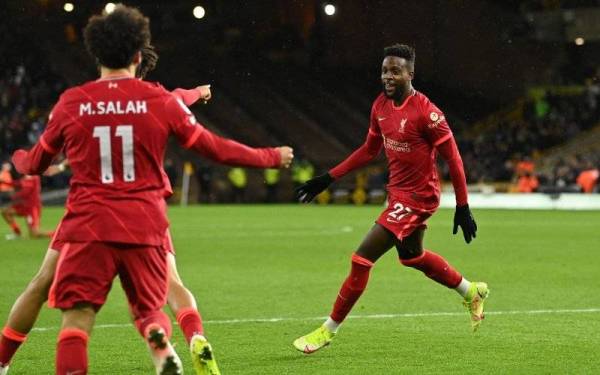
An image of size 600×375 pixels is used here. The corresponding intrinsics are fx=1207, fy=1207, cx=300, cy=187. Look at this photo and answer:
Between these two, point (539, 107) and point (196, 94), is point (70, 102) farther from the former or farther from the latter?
point (539, 107)

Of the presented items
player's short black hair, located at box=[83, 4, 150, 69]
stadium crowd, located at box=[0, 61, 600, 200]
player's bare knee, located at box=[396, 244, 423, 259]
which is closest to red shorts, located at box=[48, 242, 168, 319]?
player's short black hair, located at box=[83, 4, 150, 69]

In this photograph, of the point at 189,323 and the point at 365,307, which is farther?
the point at 365,307

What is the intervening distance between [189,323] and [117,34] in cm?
180

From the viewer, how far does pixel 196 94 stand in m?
6.85

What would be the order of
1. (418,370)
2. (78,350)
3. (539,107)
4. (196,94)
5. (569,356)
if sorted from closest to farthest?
(78,350), (196,94), (418,370), (569,356), (539,107)

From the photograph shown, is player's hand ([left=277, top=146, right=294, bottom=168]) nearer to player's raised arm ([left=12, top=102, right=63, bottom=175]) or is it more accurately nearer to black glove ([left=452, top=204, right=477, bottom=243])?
player's raised arm ([left=12, top=102, right=63, bottom=175])

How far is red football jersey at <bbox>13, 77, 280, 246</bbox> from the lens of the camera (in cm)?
515

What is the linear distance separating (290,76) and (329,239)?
32316 millimetres

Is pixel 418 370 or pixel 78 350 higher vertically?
pixel 78 350

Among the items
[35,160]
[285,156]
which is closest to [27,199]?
[35,160]

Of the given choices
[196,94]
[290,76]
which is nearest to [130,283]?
[196,94]

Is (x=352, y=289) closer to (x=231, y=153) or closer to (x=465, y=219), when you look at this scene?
(x=465, y=219)

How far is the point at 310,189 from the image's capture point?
27.1 feet

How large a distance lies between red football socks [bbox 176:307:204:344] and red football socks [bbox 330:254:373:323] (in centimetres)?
224
